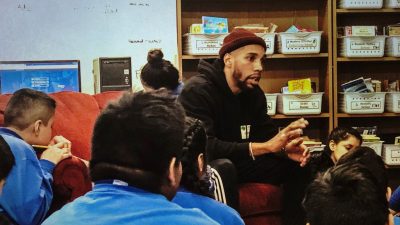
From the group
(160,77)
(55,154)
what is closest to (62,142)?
(55,154)

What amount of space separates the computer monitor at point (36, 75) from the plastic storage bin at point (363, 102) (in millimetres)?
1971

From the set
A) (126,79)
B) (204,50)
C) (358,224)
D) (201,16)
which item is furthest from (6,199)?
(201,16)

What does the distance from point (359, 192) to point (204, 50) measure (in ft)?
7.74

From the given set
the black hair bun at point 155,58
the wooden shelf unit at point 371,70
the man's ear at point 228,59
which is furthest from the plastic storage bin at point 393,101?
the black hair bun at point 155,58

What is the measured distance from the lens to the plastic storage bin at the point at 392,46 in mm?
3545

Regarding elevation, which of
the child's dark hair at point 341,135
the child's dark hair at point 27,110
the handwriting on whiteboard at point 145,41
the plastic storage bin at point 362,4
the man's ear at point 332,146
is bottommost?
the man's ear at point 332,146

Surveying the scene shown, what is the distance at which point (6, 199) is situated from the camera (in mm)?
1765

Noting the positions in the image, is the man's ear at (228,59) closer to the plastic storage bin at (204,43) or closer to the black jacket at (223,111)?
the black jacket at (223,111)

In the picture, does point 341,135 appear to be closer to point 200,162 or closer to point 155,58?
point 155,58

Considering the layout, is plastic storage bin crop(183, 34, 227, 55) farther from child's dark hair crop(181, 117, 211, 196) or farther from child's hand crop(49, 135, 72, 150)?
child's dark hair crop(181, 117, 211, 196)

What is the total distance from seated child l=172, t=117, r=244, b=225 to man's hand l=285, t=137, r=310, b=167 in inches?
32.6

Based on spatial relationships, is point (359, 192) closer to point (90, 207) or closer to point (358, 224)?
point (358, 224)

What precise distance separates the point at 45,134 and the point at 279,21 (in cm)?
227

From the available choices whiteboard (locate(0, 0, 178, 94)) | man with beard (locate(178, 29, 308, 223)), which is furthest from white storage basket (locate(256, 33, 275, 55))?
Result: man with beard (locate(178, 29, 308, 223))
